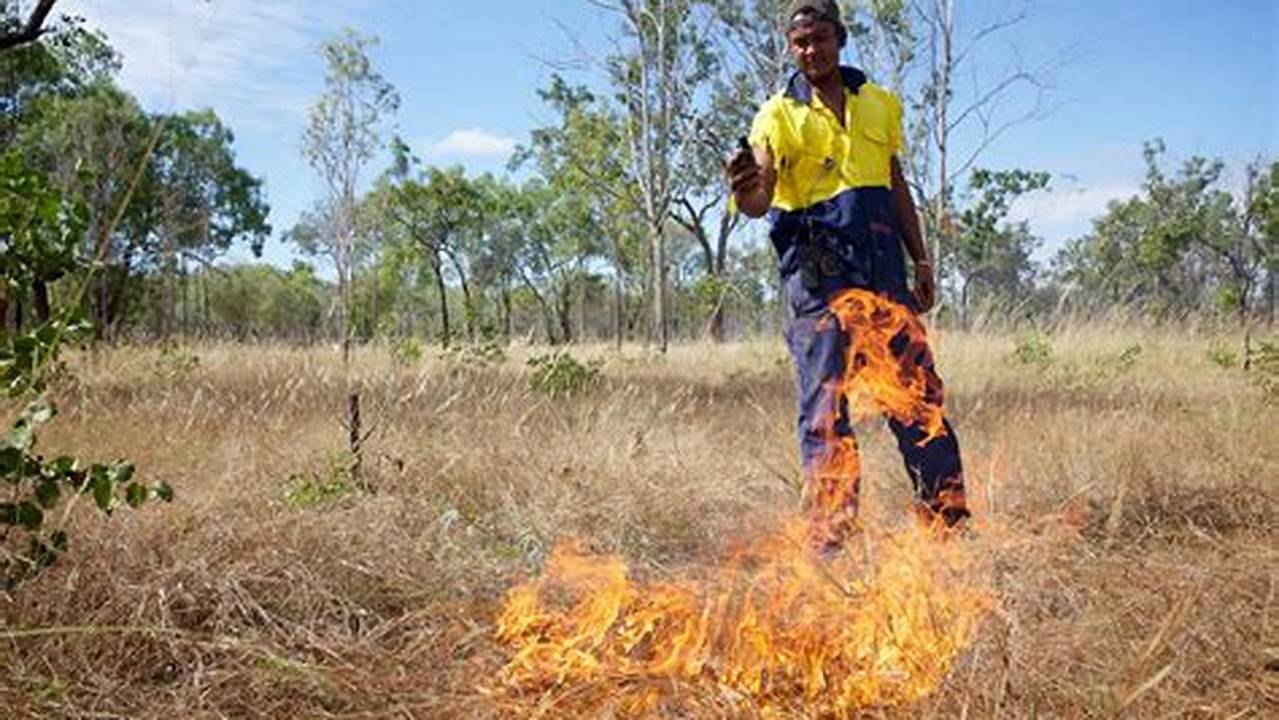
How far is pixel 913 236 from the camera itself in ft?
10.5

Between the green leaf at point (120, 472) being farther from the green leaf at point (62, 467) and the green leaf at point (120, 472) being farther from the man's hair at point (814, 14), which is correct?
the man's hair at point (814, 14)

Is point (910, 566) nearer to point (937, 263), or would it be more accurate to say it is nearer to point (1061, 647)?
point (1061, 647)

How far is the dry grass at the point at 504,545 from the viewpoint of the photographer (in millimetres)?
1818

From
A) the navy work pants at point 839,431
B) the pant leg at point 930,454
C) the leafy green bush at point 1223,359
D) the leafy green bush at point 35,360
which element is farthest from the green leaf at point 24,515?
the leafy green bush at point 1223,359

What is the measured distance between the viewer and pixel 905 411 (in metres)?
2.86

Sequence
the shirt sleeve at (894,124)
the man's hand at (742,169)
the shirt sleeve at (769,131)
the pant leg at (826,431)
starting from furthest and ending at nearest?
the shirt sleeve at (894,124) < the shirt sleeve at (769,131) < the pant leg at (826,431) < the man's hand at (742,169)

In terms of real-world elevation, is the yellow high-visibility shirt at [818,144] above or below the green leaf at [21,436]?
above

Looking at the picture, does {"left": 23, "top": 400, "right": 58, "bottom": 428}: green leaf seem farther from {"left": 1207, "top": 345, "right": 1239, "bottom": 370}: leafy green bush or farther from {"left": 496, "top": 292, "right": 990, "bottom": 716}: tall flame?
{"left": 1207, "top": 345, "right": 1239, "bottom": 370}: leafy green bush

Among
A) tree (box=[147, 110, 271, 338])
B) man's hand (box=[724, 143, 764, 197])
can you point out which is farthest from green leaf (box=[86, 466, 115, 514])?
tree (box=[147, 110, 271, 338])

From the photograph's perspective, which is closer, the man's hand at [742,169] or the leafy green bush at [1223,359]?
the man's hand at [742,169]

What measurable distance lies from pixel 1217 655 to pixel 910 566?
0.65m

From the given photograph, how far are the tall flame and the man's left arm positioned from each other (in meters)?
0.96

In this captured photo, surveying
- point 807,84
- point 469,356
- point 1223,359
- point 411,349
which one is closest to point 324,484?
point 807,84

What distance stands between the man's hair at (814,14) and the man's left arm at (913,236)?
0.49 metres
